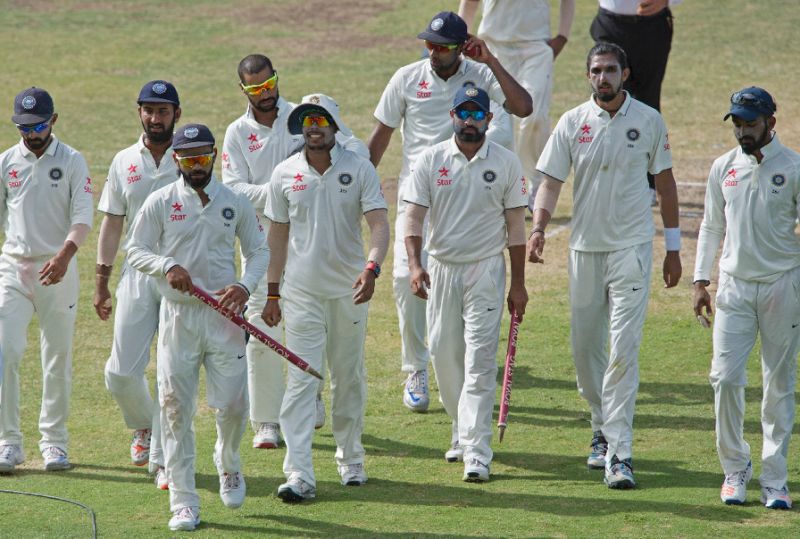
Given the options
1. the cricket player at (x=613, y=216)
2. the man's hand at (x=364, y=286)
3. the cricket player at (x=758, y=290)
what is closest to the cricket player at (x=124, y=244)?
the man's hand at (x=364, y=286)

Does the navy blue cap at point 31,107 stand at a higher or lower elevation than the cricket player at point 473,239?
higher

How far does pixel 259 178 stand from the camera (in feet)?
33.5

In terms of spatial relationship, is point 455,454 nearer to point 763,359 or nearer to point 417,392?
point 417,392

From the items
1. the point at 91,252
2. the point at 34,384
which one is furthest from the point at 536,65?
the point at 34,384

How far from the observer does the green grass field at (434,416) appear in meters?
8.68

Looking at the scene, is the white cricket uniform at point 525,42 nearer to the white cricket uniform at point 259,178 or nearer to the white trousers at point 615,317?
the white cricket uniform at point 259,178

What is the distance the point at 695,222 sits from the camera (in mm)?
15359

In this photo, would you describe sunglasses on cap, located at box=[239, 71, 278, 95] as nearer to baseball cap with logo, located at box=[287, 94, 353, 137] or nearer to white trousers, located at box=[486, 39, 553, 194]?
baseball cap with logo, located at box=[287, 94, 353, 137]

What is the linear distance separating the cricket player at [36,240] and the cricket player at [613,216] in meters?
3.22

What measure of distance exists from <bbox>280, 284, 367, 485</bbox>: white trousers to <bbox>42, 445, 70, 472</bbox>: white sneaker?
Answer: 1732 mm

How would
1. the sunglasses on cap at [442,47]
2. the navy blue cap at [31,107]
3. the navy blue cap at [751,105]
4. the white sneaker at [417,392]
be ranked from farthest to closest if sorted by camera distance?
1. the white sneaker at [417,392]
2. the sunglasses on cap at [442,47]
3. the navy blue cap at [31,107]
4. the navy blue cap at [751,105]

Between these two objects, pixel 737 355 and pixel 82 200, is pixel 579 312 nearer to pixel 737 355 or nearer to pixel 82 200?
pixel 737 355

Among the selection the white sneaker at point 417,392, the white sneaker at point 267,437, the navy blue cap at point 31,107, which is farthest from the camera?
the white sneaker at point 417,392

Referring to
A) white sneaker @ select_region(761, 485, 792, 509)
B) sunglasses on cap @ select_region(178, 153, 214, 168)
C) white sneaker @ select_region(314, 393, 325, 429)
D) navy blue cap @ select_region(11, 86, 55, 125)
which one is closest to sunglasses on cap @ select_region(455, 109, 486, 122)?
sunglasses on cap @ select_region(178, 153, 214, 168)
